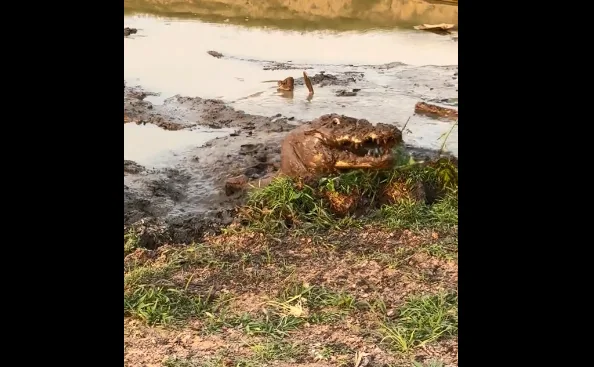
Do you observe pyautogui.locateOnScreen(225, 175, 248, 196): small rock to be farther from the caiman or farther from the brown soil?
the brown soil

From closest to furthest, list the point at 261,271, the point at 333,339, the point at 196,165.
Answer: the point at 333,339, the point at 261,271, the point at 196,165

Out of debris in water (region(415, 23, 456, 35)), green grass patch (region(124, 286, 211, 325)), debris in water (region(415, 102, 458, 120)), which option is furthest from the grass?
debris in water (region(415, 23, 456, 35))

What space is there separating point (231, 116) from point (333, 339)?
1.36 meters

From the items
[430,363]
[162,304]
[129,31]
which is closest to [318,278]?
[430,363]

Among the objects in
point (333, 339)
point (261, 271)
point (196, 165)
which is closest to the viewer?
point (333, 339)

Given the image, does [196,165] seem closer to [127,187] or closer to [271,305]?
[127,187]

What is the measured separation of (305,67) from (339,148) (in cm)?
51

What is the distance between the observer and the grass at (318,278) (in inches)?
118

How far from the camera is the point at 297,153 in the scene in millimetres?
3498

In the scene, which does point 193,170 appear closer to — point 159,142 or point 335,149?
point 159,142

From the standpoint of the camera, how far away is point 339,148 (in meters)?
3.49

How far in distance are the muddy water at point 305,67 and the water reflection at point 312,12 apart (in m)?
0.05

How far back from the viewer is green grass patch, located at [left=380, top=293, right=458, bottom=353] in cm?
301

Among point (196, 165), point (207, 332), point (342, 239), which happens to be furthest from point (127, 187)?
point (342, 239)
